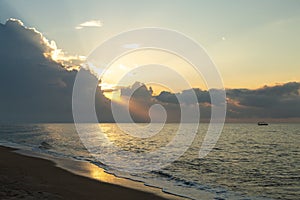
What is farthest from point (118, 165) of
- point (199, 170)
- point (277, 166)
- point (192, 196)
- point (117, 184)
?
point (277, 166)

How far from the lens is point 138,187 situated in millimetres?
19094

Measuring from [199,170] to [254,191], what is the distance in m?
9.30

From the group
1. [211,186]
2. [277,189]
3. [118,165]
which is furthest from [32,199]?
[118,165]

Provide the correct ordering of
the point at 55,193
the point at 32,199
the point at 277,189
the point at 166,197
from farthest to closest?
1. the point at 277,189
2. the point at 166,197
3. the point at 55,193
4. the point at 32,199

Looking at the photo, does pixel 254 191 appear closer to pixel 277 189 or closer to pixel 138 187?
pixel 277 189

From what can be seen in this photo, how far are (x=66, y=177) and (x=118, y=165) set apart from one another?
9839 mm

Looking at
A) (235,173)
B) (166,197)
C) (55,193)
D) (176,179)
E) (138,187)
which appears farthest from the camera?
(235,173)

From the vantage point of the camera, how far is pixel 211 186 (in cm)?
2120

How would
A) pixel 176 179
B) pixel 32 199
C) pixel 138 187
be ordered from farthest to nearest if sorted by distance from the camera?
1. pixel 176 179
2. pixel 138 187
3. pixel 32 199

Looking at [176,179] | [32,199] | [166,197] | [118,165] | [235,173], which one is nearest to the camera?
[32,199]

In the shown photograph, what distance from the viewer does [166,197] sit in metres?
16.4

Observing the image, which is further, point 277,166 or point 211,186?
point 277,166

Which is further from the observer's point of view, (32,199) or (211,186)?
(211,186)

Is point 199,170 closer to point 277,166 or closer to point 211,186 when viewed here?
point 211,186
